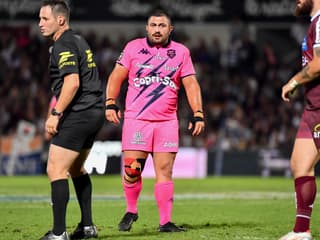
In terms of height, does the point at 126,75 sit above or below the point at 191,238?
above

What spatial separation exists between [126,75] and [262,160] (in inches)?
617

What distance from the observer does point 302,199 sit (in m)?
9.15

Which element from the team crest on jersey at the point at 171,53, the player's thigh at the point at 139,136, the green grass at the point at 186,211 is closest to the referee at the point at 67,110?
the green grass at the point at 186,211

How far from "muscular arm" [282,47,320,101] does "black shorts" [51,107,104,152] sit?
194 cm

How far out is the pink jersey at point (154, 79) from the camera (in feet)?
35.2

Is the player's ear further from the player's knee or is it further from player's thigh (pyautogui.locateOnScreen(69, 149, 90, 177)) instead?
the player's knee

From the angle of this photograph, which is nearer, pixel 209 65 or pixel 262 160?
pixel 262 160

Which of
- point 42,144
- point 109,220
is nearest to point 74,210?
point 109,220

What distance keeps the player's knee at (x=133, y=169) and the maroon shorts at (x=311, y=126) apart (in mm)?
2216

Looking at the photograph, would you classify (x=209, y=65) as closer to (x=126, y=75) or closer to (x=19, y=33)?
(x=19, y=33)

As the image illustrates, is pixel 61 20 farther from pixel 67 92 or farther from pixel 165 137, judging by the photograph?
pixel 165 137

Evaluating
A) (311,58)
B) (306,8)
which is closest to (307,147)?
(311,58)

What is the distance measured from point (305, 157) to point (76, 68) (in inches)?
95.0

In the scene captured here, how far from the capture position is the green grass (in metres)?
10.3
